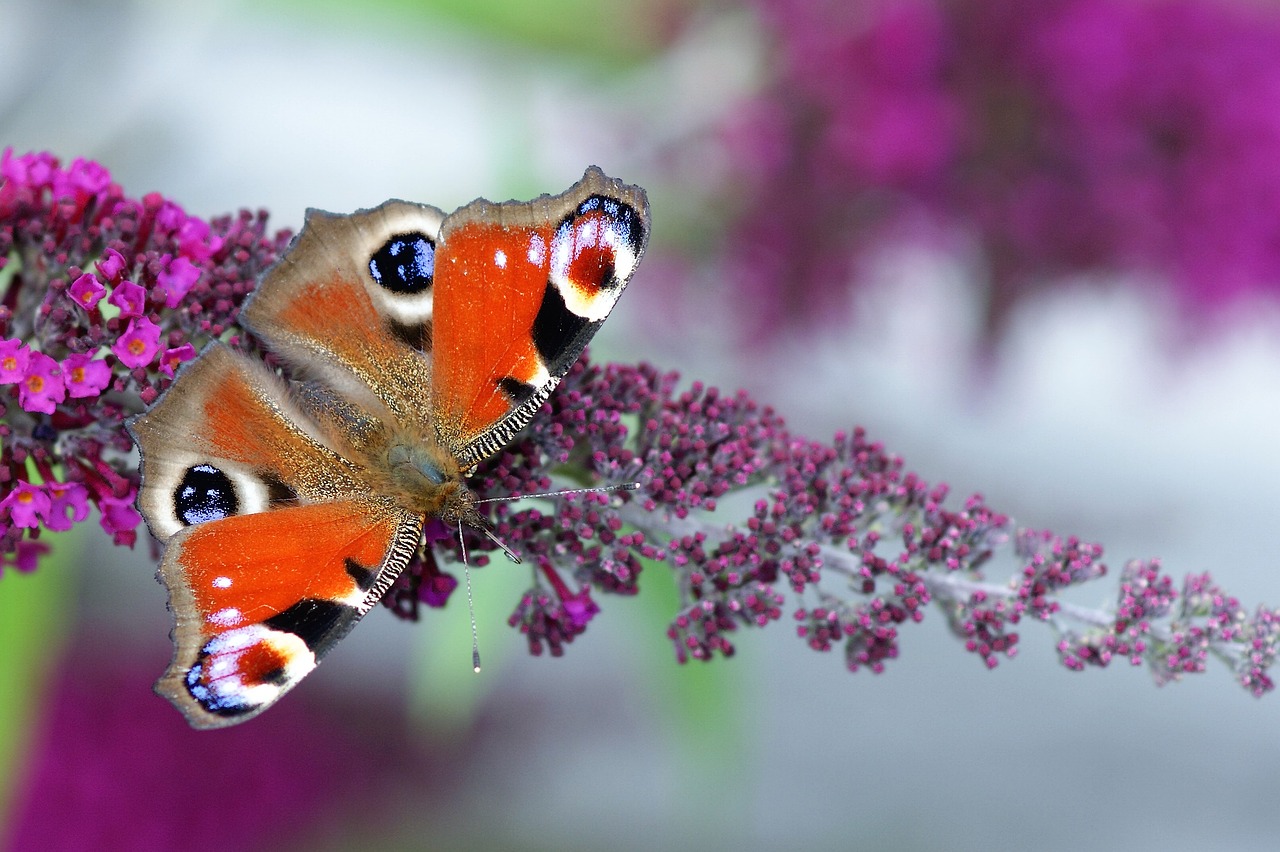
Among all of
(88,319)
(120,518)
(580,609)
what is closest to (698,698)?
(580,609)

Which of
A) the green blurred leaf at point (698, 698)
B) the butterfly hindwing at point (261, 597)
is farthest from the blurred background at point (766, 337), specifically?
the butterfly hindwing at point (261, 597)

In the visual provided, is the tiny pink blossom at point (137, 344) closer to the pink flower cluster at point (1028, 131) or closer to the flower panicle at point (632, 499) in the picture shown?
the flower panicle at point (632, 499)

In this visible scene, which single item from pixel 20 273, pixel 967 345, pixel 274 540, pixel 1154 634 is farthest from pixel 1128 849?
pixel 20 273

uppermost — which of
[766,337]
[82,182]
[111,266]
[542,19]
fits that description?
[542,19]

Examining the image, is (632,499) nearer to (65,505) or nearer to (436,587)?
(436,587)

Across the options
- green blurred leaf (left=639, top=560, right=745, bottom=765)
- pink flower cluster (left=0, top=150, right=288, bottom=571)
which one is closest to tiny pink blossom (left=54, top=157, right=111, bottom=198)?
pink flower cluster (left=0, top=150, right=288, bottom=571)

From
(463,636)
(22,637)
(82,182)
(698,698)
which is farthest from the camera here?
(698,698)

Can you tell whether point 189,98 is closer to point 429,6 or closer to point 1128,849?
point 429,6
